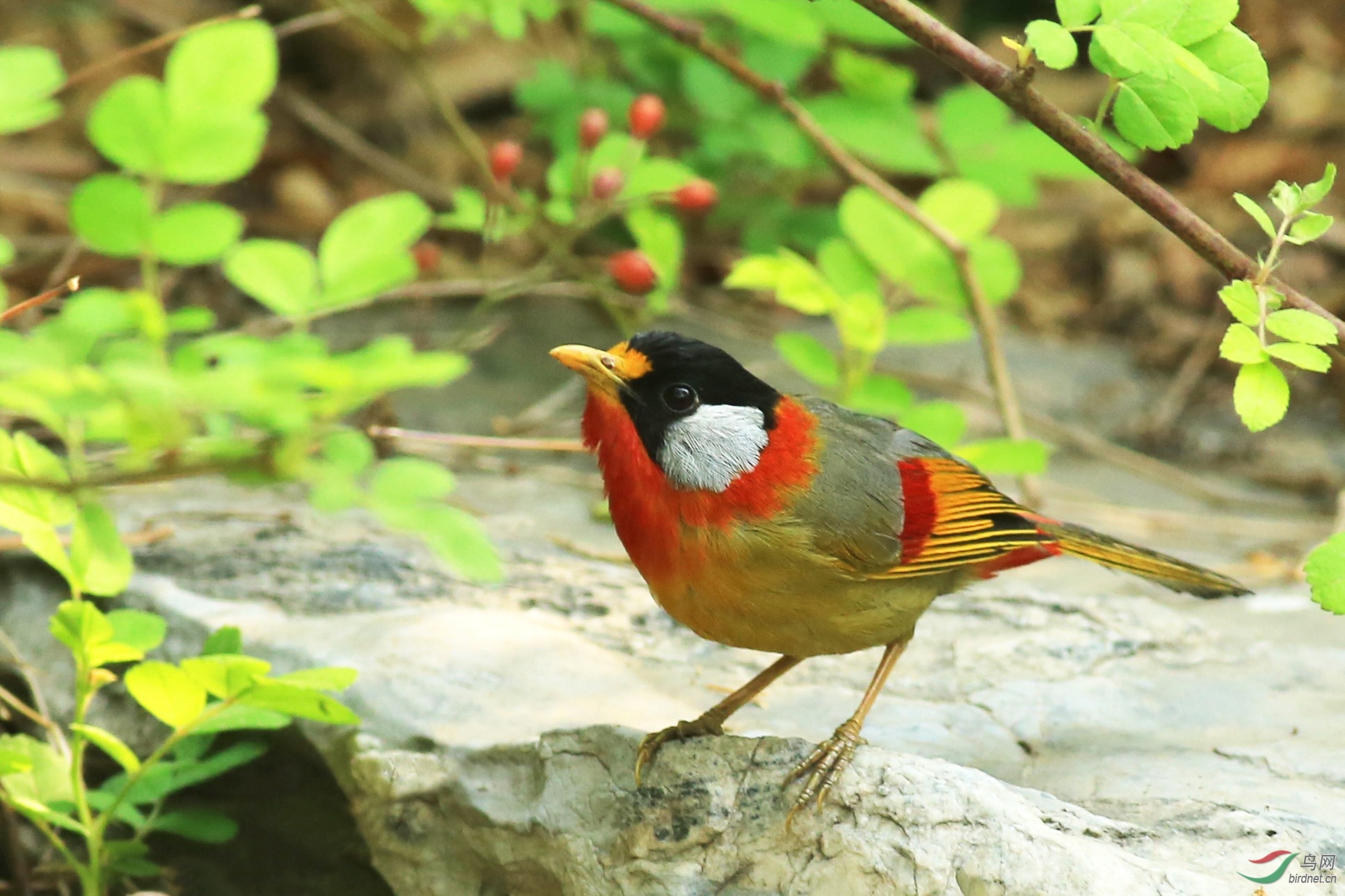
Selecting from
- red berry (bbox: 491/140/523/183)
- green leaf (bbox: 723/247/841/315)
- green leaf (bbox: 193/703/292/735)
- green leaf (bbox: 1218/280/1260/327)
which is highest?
green leaf (bbox: 1218/280/1260/327)

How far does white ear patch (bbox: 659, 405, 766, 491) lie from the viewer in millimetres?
2699

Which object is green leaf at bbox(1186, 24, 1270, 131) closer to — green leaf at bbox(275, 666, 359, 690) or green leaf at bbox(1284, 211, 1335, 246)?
green leaf at bbox(1284, 211, 1335, 246)

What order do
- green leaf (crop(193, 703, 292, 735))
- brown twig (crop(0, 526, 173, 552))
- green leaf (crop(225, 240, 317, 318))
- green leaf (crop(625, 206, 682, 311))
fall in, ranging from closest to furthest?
green leaf (crop(225, 240, 317, 318)) < green leaf (crop(193, 703, 292, 735)) < brown twig (crop(0, 526, 173, 552)) < green leaf (crop(625, 206, 682, 311))

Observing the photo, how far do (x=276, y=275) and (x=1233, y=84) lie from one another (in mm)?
1578

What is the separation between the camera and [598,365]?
281 cm

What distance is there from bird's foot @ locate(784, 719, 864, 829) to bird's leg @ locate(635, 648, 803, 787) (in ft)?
0.92

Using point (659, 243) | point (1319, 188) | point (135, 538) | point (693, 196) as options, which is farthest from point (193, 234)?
point (659, 243)

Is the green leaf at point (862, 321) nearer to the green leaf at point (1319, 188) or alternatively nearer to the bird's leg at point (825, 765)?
the bird's leg at point (825, 765)

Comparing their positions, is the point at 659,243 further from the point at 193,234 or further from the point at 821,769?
the point at 193,234

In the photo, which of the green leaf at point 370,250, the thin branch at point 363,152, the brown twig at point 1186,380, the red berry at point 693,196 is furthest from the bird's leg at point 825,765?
the thin branch at point 363,152

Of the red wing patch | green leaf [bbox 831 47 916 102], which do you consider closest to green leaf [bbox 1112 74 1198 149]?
the red wing patch

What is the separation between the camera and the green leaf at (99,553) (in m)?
1.76

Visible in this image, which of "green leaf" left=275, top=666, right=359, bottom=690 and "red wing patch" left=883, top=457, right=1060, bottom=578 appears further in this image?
"red wing patch" left=883, top=457, right=1060, bottom=578

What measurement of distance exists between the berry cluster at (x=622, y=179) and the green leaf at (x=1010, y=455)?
1.09 meters
